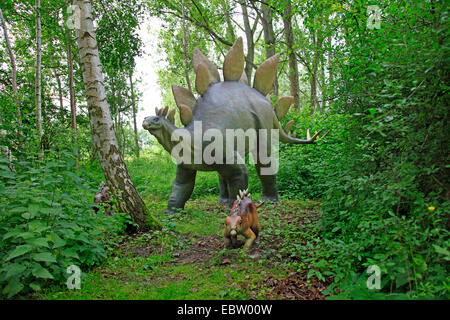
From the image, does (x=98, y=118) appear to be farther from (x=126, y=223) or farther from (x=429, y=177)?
(x=429, y=177)

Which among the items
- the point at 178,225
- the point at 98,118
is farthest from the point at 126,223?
the point at 98,118

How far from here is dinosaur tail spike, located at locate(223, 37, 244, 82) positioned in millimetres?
4388

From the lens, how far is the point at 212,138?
13.0 ft

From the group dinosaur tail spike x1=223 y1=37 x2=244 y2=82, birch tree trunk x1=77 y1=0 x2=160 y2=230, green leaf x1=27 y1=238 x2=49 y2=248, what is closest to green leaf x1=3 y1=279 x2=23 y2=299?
green leaf x1=27 y1=238 x2=49 y2=248

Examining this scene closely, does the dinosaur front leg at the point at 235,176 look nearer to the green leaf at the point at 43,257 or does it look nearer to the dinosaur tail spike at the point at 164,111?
the dinosaur tail spike at the point at 164,111

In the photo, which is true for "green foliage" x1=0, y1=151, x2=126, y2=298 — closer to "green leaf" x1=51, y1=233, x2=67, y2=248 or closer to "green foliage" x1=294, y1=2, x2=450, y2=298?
"green leaf" x1=51, y1=233, x2=67, y2=248

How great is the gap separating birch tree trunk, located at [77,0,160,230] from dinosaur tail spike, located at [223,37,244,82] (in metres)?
1.85

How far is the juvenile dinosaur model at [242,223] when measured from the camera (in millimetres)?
2774

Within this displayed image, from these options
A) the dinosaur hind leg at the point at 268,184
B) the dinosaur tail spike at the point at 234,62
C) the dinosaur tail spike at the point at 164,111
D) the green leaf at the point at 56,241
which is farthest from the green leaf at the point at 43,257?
the dinosaur hind leg at the point at 268,184

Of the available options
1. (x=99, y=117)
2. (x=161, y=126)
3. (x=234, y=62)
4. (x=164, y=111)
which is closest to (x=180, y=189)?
(x=161, y=126)

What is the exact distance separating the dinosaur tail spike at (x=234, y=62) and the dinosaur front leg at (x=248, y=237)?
101 inches

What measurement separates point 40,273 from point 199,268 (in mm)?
1238

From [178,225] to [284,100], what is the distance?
2.82 metres

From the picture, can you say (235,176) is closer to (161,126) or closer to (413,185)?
(161,126)
